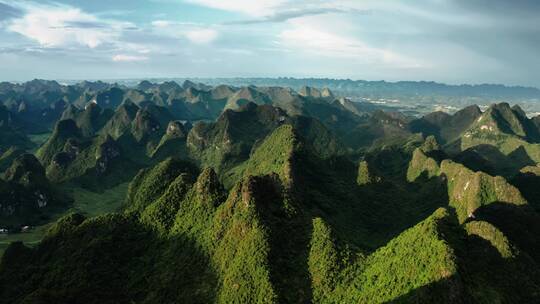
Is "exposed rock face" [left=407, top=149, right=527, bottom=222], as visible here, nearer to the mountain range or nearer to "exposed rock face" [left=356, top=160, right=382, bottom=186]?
the mountain range

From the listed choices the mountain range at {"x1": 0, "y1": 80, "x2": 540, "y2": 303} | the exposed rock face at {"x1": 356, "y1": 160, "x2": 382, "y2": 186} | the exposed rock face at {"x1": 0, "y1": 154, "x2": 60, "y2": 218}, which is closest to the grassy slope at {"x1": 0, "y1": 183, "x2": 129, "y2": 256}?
the mountain range at {"x1": 0, "y1": 80, "x2": 540, "y2": 303}

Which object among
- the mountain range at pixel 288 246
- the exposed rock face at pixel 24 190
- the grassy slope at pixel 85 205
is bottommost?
the grassy slope at pixel 85 205

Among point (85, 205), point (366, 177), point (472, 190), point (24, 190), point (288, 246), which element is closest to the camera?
point (288, 246)

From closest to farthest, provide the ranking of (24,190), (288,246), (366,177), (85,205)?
(288,246) < (366,177) < (24,190) < (85,205)

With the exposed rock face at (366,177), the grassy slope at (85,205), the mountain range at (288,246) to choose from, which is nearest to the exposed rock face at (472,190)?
the mountain range at (288,246)

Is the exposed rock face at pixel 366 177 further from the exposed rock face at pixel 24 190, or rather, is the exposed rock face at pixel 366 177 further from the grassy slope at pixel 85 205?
the exposed rock face at pixel 24 190

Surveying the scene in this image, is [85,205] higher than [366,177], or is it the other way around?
[366,177]

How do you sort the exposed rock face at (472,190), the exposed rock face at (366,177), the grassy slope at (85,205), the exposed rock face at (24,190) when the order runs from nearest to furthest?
the exposed rock face at (472,190) < the grassy slope at (85,205) < the exposed rock face at (366,177) < the exposed rock face at (24,190)

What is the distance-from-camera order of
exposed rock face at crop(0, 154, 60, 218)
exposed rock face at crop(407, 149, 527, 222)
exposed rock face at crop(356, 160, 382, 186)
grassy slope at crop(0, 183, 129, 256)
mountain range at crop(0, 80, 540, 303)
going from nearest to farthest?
mountain range at crop(0, 80, 540, 303), exposed rock face at crop(407, 149, 527, 222), grassy slope at crop(0, 183, 129, 256), exposed rock face at crop(356, 160, 382, 186), exposed rock face at crop(0, 154, 60, 218)

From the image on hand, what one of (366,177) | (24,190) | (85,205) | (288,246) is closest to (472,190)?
(366,177)

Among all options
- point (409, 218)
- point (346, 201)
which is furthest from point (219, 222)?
point (409, 218)

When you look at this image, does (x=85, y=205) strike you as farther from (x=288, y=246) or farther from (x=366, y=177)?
(x=288, y=246)

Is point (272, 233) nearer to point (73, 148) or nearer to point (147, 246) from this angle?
point (147, 246)
